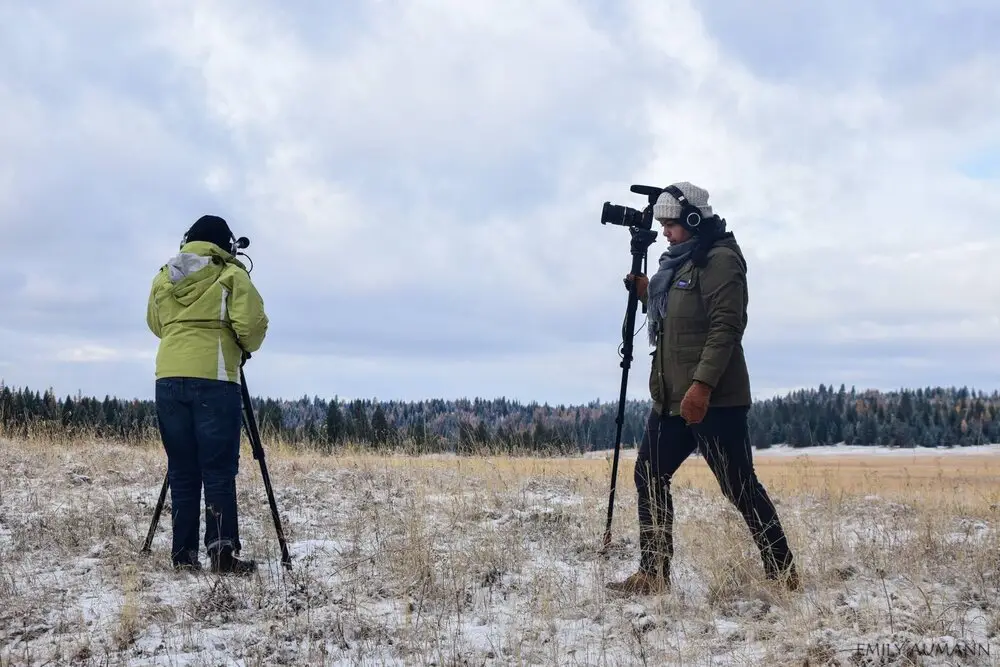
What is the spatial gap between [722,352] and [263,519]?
4508 mm

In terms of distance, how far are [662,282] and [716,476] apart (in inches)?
50.9

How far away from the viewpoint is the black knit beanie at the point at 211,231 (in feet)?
18.9

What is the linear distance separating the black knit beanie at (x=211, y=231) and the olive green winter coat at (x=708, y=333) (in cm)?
327

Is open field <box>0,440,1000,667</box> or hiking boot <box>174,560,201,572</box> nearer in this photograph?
open field <box>0,440,1000,667</box>

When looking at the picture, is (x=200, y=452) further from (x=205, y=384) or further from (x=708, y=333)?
(x=708, y=333)

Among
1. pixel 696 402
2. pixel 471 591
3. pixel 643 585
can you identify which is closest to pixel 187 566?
pixel 471 591

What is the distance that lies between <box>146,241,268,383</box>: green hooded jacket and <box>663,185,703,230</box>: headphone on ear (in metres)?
2.97

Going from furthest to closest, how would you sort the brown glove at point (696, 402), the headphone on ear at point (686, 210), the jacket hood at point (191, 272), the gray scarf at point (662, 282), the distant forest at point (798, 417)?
the distant forest at point (798, 417) < the jacket hood at point (191, 272) < the gray scarf at point (662, 282) < the headphone on ear at point (686, 210) < the brown glove at point (696, 402)

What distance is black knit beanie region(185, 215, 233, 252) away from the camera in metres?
5.75

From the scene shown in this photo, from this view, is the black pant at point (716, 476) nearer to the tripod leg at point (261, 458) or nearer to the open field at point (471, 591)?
the open field at point (471, 591)

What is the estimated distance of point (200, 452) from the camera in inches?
213

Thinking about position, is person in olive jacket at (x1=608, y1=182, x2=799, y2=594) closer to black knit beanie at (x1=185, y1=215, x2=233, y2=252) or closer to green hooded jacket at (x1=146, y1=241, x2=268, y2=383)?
green hooded jacket at (x1=146, y1=241, x2=268, y2=383)

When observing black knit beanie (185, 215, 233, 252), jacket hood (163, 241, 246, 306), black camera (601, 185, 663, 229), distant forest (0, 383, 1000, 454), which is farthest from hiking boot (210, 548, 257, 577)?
distant forest (0, 383, 1000, 454)

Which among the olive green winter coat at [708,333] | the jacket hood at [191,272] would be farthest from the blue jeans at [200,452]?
the olive green winter coat at [708,333]
